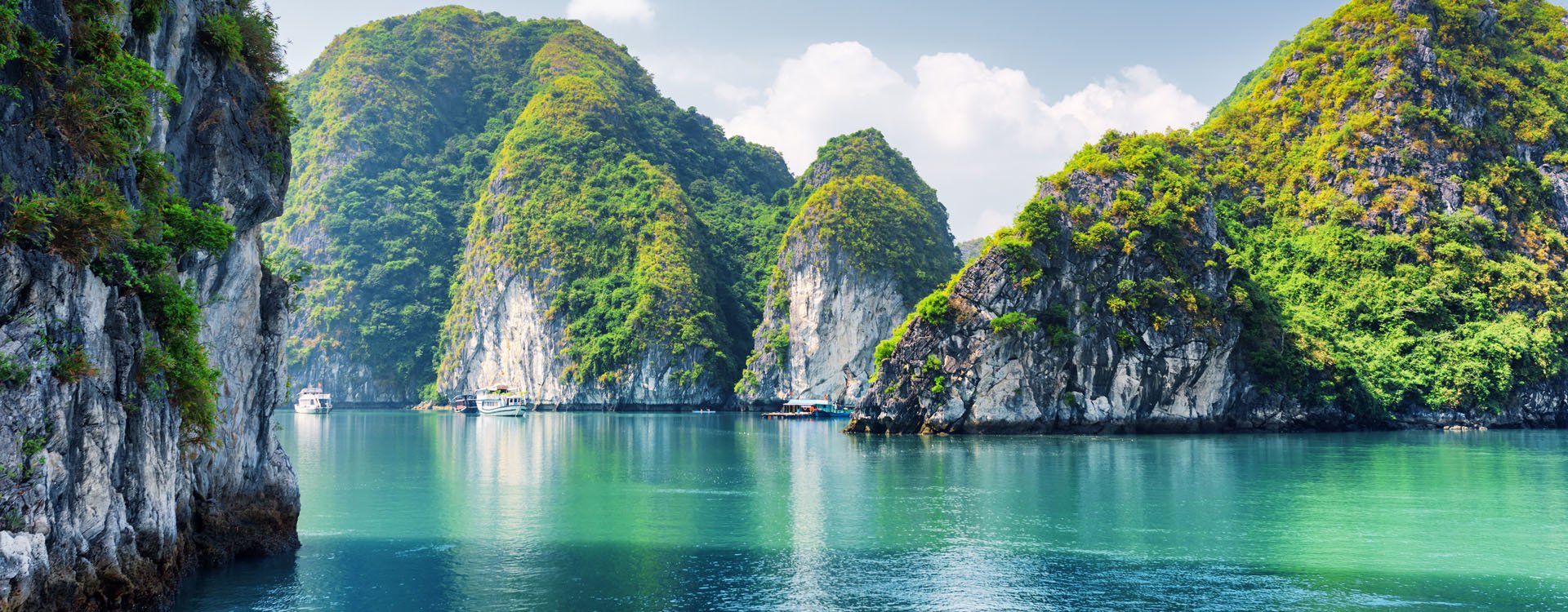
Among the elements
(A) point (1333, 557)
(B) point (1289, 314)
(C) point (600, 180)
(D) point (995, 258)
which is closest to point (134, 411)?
(A) point (1333, 557)

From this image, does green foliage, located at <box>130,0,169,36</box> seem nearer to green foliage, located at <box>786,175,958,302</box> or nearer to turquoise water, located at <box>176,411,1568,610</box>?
turquoise water, located at <box>176,411,1568,610</box>

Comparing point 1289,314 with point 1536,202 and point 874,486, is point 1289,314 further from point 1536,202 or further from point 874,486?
point 874,486

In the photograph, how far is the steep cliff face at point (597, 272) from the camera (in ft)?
417

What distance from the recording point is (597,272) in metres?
137

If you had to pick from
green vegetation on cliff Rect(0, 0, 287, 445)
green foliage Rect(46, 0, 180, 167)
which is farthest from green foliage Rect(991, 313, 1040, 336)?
green foliage Rect(46, 0, 180, 167)

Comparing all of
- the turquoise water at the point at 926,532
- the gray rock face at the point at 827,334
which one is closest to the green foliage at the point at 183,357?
the turquoise water at the point at 926,532

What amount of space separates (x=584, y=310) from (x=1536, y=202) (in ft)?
309

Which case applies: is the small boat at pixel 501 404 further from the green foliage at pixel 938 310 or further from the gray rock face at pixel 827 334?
the green foliage at pixel 938 310

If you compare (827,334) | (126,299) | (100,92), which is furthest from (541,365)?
(100,92)

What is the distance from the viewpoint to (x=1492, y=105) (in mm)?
91688

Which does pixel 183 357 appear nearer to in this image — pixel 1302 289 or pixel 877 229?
pixel 1302 289

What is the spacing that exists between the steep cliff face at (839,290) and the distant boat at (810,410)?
22.0 ft

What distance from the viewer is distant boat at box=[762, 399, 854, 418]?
10704 cm

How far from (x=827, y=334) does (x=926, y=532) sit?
297 feet
